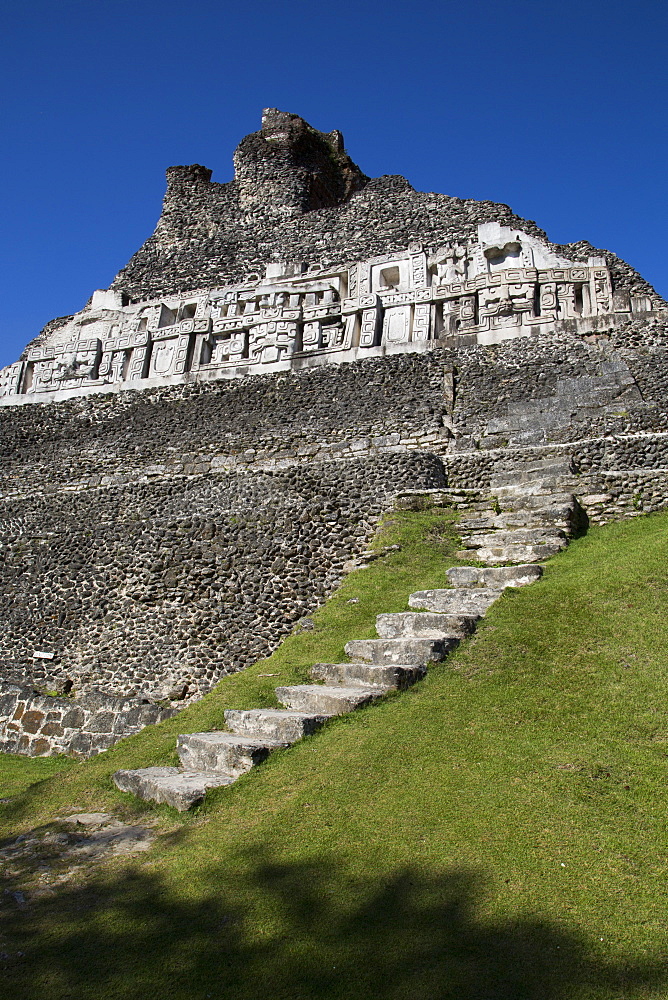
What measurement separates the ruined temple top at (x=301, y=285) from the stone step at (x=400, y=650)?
30.5 ft

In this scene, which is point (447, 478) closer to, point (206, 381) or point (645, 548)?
point (645, 548)

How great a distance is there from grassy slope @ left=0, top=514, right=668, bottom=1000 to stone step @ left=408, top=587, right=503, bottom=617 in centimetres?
77

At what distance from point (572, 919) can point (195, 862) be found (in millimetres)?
2254

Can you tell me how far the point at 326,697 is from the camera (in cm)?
593

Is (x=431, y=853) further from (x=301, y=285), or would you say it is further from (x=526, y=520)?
(x=301, y=285)

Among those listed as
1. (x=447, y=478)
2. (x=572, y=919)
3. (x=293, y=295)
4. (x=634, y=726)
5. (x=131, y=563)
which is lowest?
(x=572, y=919)

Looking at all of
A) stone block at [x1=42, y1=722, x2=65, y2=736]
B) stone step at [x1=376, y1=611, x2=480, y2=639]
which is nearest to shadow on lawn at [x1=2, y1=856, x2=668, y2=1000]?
stone step at [x1=376, y1=611, x2=480, y2=639]

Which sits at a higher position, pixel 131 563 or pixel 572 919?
pixel 131 563

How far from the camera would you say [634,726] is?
474cm

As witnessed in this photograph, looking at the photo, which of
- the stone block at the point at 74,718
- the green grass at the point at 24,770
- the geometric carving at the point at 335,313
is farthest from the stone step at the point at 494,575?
the geometric carving at the point at 335,313

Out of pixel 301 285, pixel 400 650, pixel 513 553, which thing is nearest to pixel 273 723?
pixel 400 650

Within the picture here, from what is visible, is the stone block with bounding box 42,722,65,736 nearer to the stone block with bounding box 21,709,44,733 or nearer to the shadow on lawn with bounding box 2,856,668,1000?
the stone block with bounding box 21,709,44,733

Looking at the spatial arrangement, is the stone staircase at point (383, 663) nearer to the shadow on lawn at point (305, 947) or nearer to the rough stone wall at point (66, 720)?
the shadow on lawn at point (305, 947)

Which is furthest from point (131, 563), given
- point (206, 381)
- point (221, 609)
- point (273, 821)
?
point (273, 821)
